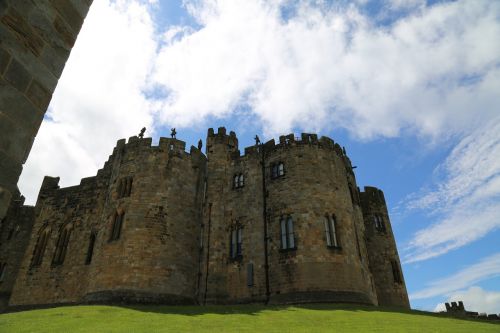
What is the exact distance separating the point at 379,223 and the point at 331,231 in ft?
28.6

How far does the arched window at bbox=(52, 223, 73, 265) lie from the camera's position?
25.8 metres

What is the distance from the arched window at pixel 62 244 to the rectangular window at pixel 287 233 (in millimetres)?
16745

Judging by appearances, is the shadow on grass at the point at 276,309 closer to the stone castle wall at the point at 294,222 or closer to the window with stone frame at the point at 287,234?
the stone castle wall at the point at 294,222

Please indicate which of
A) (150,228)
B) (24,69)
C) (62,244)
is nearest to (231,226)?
(150,228)

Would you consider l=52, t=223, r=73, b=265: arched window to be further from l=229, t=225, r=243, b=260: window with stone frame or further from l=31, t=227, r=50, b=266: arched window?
l=229, t=225, r=243, b=260: window with stone frame

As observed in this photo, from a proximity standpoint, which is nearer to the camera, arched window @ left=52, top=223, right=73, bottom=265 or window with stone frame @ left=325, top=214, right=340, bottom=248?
window with stone frame @ left=325, top=214, right=340, bottom=248

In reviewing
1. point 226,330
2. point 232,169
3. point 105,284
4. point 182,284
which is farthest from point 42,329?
point 232,169

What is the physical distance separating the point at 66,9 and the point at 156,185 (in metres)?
20.0

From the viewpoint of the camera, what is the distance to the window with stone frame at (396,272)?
2577 centimetres

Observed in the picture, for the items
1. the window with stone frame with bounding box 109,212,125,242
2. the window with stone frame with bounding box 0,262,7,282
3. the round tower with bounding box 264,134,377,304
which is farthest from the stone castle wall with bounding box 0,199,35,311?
the round tower with bounding box 264,134,377,304

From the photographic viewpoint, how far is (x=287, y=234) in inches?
839

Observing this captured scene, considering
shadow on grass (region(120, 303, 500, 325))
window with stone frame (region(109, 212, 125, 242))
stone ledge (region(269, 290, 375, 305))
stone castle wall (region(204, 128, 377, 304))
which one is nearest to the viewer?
shadow on grass (region(120, 303, 500, 325))

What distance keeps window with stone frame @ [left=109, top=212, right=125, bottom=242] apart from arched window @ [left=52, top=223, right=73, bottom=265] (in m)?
6.83

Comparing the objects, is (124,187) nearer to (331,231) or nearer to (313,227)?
(313,227)
